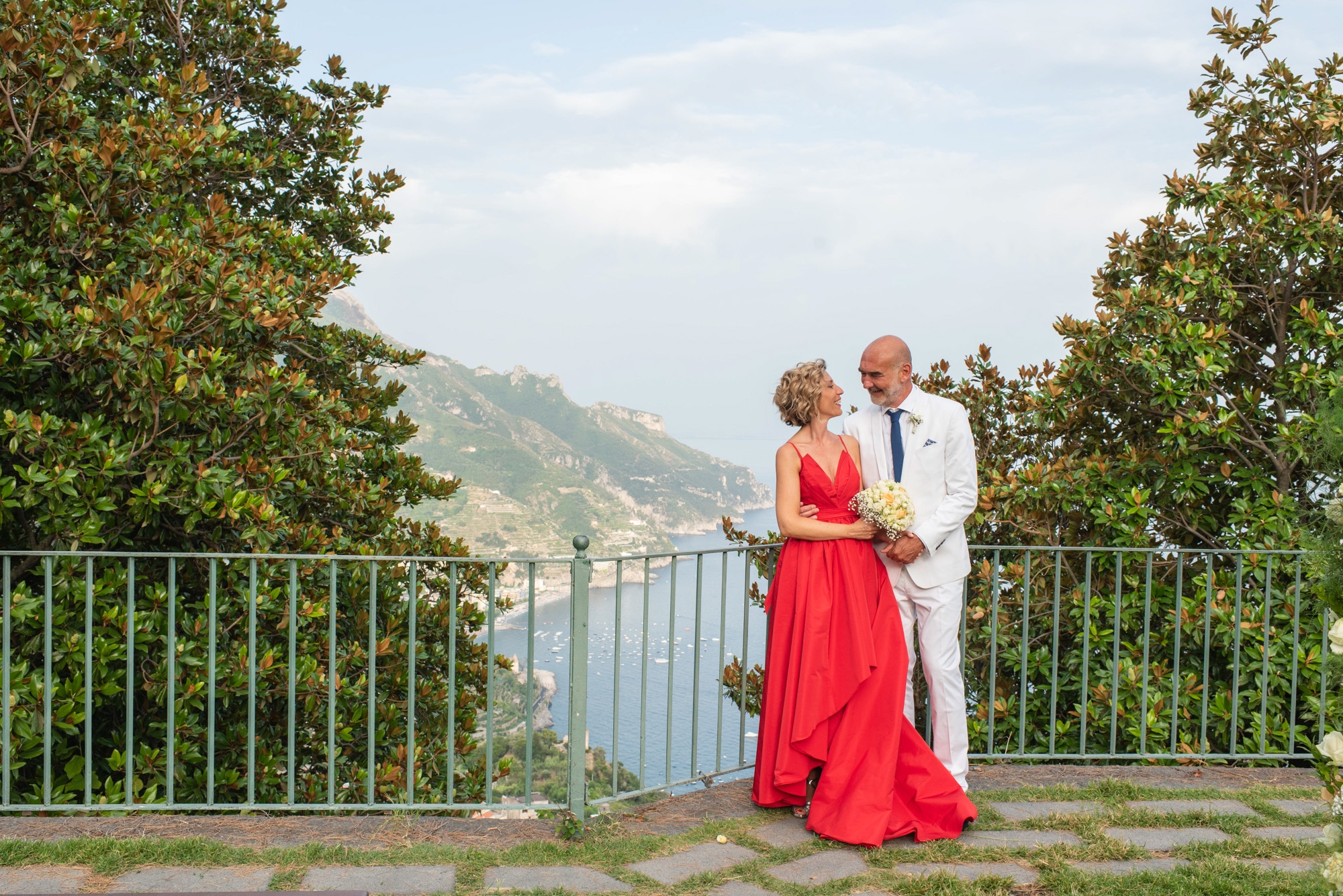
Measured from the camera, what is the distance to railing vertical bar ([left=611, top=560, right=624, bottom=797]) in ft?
12.6

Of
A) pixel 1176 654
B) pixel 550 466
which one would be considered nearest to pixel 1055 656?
pixel 1176 654

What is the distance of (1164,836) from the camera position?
3.89 m

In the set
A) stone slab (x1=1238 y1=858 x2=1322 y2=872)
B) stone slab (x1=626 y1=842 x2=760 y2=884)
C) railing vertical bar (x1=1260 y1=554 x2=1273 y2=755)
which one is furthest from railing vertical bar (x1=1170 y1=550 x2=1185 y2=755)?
stone slab (x1=626 y1=842 x2=760 y2=884)

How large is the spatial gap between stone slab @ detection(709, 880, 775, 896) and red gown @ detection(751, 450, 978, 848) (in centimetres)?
51

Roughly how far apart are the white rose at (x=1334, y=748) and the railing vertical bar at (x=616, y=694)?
90.1 inches

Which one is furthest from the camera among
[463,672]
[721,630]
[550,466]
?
[550,466]

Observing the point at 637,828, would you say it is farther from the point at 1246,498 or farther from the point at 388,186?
the point at 388,186

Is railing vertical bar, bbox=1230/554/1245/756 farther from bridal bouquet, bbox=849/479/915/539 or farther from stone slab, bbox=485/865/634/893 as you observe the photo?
stone slab, bbox=485/865/634/893

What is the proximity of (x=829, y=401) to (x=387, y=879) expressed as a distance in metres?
2.48

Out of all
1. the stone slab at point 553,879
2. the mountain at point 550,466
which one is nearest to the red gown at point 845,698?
the stone slab at point 553,879

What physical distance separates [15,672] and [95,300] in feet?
5.81

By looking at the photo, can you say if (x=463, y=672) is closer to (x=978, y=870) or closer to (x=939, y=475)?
(x=939, y=475)

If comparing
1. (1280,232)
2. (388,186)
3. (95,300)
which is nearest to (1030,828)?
(1280,232)

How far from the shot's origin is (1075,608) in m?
5.72
